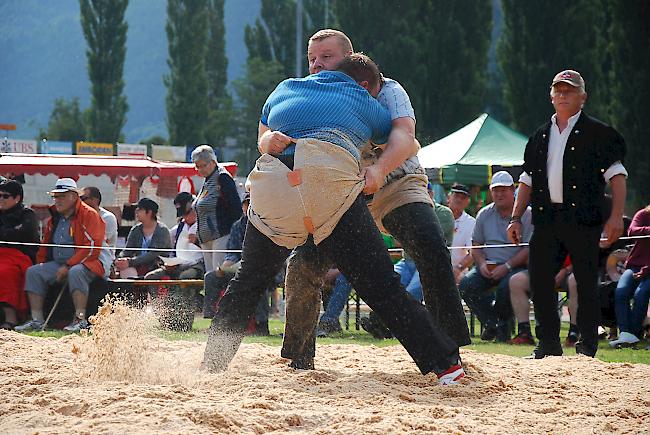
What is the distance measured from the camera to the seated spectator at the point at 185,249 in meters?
11.7

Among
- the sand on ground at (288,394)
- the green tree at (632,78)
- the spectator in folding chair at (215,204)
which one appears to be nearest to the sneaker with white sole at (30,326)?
the spectator in folding chair at (215,204)

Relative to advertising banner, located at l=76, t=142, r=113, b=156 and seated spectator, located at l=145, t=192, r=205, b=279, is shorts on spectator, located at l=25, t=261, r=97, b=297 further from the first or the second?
advertising banner, located at l=76, t=142, r=113, b=156

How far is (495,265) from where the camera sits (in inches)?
427

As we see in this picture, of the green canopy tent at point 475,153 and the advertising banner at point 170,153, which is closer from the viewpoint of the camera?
the green canopy tent at point 475,153

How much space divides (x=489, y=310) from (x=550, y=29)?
1204 inches

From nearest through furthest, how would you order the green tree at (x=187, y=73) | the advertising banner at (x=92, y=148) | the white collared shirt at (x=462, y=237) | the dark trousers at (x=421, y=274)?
the dark trousers at (x=421, y=274) < the white collared shirt at (x=462, y=237) < the advertising banner at (x=92, y=148) < the green tree at (x=187, y=73)

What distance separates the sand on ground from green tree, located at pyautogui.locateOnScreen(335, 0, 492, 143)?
35311 mm

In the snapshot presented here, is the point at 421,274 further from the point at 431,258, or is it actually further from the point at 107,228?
the point at 107,228

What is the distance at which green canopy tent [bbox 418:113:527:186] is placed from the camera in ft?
60.1

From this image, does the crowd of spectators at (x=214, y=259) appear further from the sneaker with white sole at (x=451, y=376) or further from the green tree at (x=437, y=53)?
the green tree at (x=437, y=53)

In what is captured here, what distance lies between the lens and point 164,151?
3228cm

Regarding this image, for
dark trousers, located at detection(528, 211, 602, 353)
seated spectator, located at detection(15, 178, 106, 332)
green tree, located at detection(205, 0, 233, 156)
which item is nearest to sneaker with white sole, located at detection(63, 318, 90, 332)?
seated spectator, located at detection(15, 178, 106, 332)

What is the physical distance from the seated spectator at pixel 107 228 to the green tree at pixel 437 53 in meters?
29.3

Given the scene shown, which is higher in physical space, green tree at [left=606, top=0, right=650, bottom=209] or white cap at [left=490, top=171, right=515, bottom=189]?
green tree at [left=606, top=0, right=650, bottom=209]
